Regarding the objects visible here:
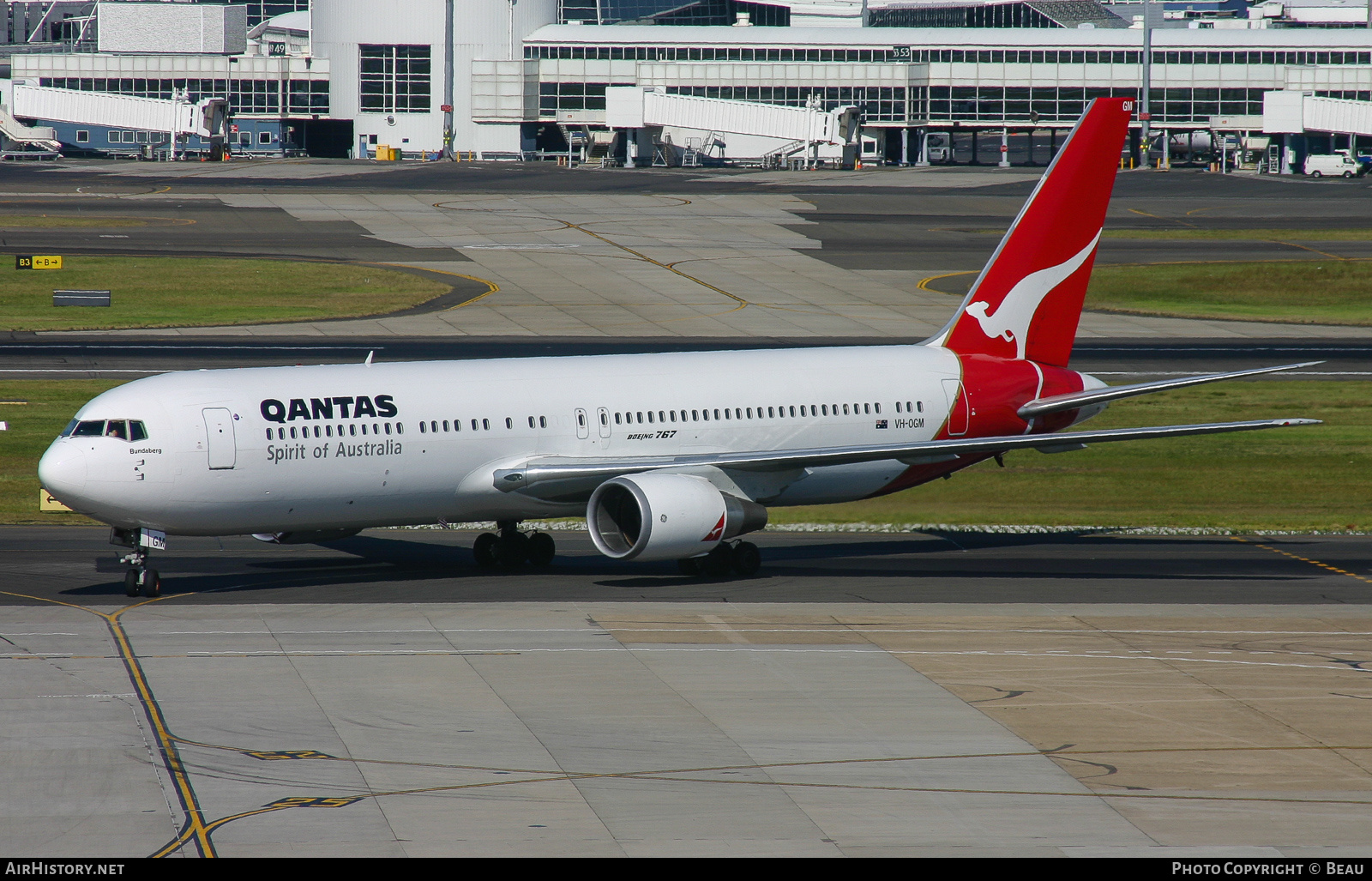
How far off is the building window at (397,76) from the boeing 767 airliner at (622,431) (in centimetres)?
15431

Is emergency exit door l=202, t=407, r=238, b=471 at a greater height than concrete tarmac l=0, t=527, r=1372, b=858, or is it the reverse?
emergency exit door l=202, t=407, r=238, b=471

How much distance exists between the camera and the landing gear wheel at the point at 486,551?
36.0 m

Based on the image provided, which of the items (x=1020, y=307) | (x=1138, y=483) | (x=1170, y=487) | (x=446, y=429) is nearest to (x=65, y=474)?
(x=446, y=429)

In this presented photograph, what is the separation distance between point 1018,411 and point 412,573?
14.4m

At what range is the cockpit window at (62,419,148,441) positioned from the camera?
1208 inches

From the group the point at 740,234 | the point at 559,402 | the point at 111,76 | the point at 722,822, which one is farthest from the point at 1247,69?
the point at 722,822

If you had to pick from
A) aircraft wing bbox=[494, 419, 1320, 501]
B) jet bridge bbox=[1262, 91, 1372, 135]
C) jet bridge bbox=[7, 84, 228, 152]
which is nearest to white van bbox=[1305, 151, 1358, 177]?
jet bridge bbox=[1262, 91, 1372, 135]

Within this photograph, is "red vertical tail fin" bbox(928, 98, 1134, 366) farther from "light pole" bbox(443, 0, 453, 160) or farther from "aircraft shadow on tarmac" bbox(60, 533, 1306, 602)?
"light pole" bbox(443, 0, 453, 160)

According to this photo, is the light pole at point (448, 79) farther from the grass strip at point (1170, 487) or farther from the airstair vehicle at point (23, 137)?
the grass strip at point (1170, 487)

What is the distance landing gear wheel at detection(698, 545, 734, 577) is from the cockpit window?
1157 cm

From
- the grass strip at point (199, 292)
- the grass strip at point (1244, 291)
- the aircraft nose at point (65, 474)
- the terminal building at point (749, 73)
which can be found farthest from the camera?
the terminal building at point (749, 73)

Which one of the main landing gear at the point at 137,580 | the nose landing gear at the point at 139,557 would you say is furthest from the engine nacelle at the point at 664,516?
the main landing gear at the point at 137,580

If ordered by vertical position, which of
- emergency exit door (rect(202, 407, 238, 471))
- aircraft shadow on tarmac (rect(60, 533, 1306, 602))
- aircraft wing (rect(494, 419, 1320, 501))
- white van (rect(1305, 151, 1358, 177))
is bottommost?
aircraft shadow on tarmac (rect(60, 533, 1306, 602))

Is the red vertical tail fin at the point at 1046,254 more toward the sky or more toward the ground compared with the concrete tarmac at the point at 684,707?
more toward the sky
